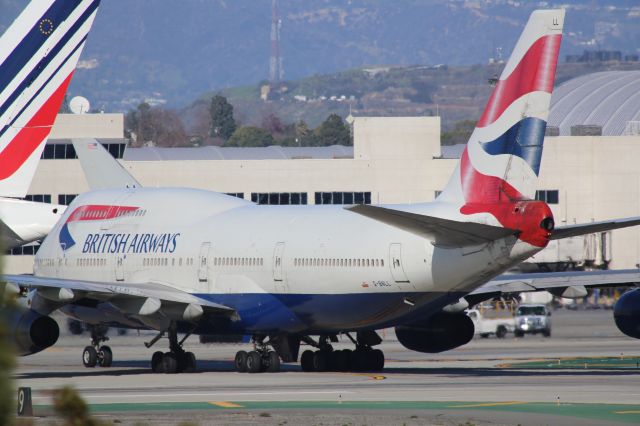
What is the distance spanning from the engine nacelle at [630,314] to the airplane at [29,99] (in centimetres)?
1768

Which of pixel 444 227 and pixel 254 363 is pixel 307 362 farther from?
pixel 444 227

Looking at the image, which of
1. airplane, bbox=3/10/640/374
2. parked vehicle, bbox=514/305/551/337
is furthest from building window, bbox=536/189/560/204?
airplane, bbox=3/10/640/374

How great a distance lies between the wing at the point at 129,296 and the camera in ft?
114

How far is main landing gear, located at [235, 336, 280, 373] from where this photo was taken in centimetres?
3731

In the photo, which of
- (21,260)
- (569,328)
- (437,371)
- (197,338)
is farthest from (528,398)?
(21,260)

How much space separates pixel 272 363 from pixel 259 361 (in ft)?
1.41

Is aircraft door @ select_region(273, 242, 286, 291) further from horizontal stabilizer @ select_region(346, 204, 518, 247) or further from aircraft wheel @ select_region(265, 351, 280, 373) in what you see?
horizontal stabilizer @ select_region(346, 204, 518, 247)

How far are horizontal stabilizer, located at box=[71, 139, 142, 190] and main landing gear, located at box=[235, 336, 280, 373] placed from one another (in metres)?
12.1

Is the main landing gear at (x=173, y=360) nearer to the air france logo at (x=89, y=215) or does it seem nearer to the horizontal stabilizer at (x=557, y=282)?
the air france logo at (x=89, y=215)

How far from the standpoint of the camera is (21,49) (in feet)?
89.9

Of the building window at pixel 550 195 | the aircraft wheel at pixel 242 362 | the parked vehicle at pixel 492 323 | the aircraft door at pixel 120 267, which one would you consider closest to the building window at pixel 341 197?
the building window at pixel 550 195

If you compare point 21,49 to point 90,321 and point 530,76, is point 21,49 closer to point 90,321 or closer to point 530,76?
point 530,76

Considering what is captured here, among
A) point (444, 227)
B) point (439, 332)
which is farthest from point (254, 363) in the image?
point (444, 227)

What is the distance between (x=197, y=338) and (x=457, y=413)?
3840 centimetres
